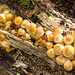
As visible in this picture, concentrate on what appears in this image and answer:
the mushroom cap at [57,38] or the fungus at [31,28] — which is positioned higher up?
the fungus at [31,28]

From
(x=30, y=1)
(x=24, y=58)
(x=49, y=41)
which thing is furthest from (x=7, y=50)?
(x=30, y=1)

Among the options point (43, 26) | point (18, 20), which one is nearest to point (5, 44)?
point (18, 20)

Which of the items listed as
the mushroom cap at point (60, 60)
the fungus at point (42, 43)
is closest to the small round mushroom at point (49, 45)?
the fungus at point (42, 43)

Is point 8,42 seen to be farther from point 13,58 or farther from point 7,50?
point 13,58

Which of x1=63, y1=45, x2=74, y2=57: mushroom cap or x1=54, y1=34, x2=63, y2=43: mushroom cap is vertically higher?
x1=54, y1=34, x2=63, y2=43: mushroom cap

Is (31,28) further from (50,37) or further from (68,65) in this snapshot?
(68,65)

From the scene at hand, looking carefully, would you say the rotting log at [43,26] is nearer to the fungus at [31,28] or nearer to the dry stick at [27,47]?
the dry stick at [27,47]

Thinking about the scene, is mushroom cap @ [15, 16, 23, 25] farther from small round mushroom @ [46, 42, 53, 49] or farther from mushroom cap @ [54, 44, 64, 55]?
mushroom cap @ [54, 44, 64, 55]

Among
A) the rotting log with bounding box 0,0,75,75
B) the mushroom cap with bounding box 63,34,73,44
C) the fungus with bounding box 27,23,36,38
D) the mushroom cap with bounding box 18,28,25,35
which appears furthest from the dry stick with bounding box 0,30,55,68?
the mushroom cap with bounding box 63,34,73,44
